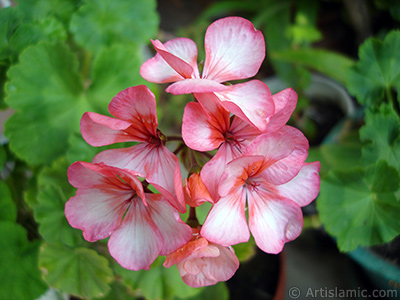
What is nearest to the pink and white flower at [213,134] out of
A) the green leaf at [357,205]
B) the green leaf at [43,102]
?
the green leaf at [357,205]

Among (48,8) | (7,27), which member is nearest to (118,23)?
(48,8)

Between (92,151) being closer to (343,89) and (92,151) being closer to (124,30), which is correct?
(124,30)

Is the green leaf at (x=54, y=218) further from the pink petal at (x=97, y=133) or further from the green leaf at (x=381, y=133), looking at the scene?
the green leaf at (x=381, y=133)

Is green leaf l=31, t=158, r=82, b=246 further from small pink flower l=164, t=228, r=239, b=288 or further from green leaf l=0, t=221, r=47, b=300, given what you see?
small pink flower l=164, t=228, r=239, b=288

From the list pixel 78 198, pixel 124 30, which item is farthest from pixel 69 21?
pixel 78 198

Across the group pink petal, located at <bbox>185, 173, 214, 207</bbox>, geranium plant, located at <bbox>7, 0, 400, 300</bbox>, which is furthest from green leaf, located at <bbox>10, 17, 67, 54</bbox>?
pink petal, located at <bbox>185, 173, 214, 207</bbox>
